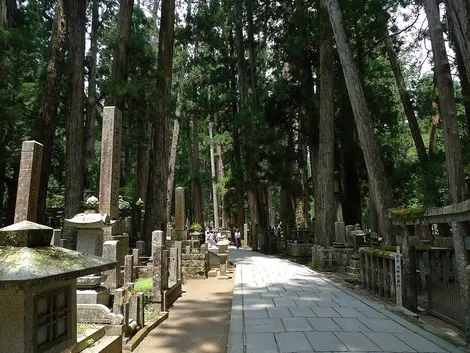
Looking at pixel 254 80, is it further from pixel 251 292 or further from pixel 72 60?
pixel 251 292

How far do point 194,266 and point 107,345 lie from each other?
317 inches

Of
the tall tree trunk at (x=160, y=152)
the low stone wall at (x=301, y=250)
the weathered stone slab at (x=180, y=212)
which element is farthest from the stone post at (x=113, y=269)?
the low stone wall at (x=301, y=250)

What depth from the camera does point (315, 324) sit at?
581 centimetres

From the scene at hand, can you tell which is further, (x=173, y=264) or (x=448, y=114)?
(x=448, y=114)

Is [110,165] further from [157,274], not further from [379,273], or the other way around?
[379,273]

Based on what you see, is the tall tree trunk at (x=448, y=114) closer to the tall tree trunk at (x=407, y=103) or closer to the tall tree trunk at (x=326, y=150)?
the tall tree trunk at (x=326, y=150)

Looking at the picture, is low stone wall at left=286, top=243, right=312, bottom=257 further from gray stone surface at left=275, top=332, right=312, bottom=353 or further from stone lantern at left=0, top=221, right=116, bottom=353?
stone lantern at left=0, top=221, right=116, bottom=353

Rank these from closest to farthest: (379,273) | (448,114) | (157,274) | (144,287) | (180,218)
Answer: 1. (157,274)
2. (144,287)
3. (379,273)
4. (448,114)
5. (180,218)

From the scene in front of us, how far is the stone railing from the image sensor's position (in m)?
7.61

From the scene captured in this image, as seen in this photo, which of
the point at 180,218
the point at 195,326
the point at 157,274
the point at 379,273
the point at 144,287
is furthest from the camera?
the point at 180,218

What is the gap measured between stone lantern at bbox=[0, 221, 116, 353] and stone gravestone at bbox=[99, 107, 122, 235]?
23.0ft

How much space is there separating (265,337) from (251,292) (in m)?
3.47

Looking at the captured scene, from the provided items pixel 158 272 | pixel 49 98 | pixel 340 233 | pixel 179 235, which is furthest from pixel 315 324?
pixel 49 98

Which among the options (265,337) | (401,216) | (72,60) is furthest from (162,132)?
(265,337)
